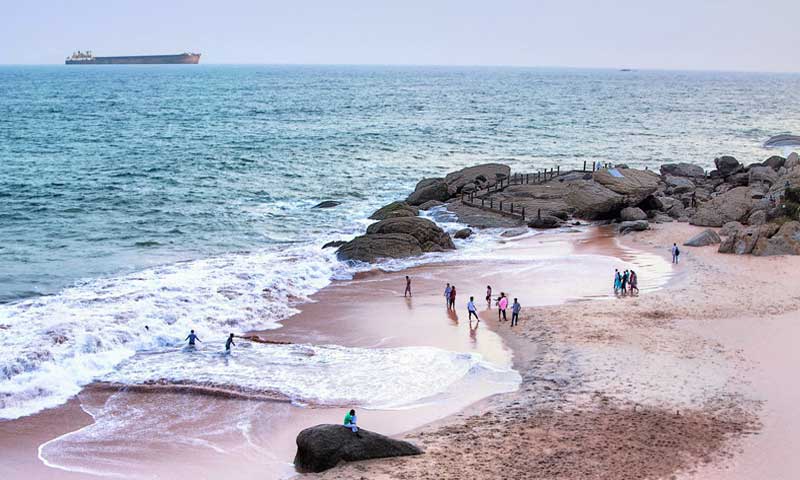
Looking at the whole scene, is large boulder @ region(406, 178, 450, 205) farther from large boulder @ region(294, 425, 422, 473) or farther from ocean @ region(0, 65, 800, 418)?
large boulder @ region(294, 425, 422, 473)

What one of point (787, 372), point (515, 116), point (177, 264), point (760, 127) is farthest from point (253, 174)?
point (760, 127)

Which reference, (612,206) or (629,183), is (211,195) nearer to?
(612,206)

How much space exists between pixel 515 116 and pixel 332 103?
3297 cm

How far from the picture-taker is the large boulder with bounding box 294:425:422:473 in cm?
1697

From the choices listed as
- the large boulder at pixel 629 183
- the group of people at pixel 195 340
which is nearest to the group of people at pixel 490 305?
the group of people at pixel 195 340

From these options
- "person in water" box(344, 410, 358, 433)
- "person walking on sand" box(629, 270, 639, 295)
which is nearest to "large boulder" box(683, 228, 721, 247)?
"person walking on sand" box(629, 270, 639, 295)

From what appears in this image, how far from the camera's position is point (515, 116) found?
378ft

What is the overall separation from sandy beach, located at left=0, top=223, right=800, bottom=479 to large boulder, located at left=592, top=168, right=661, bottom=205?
13.7m

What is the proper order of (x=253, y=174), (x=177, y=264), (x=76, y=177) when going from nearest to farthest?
1. (x=177, y=264)
2. (x=76, y=177)
3. (x=253, y=174)

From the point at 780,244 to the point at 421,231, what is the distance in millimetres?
15824

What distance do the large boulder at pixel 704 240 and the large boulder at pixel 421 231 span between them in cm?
1122

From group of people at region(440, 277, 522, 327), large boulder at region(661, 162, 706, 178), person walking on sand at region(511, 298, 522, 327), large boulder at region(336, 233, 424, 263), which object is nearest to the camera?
person walking on sand at region(511, 298, 522, 327)

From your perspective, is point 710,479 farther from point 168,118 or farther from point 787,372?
point 168,118

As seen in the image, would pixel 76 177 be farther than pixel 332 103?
No
